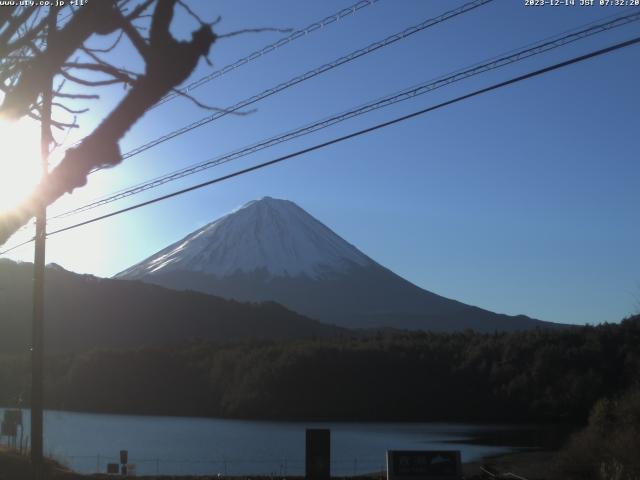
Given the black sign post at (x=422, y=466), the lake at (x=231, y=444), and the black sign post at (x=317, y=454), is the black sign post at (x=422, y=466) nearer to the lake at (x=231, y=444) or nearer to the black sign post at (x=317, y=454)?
the black sign post at (x=317, y=454)

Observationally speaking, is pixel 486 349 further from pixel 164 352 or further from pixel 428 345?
pixel 164 352

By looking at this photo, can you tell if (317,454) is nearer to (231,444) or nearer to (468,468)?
(468,468)

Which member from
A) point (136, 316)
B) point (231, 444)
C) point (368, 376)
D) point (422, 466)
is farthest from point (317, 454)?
point (136, 316)

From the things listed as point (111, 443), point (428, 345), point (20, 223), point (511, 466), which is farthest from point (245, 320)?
point (20, 223)

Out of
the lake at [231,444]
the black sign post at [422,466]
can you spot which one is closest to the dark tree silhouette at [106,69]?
the black sign post at [422,466]

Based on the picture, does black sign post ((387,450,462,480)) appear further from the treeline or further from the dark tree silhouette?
the treeline

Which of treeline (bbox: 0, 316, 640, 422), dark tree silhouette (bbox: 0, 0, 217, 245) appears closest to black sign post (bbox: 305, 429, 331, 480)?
dark tree silhouette (bbox: 0, 0, 217, 245)

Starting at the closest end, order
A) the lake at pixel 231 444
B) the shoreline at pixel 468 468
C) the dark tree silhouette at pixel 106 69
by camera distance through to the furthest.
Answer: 1. the dark tree silhouette at pixel 106 69
2. the shoreline at pixel 468 468
3. the lake at pixel 231 444
